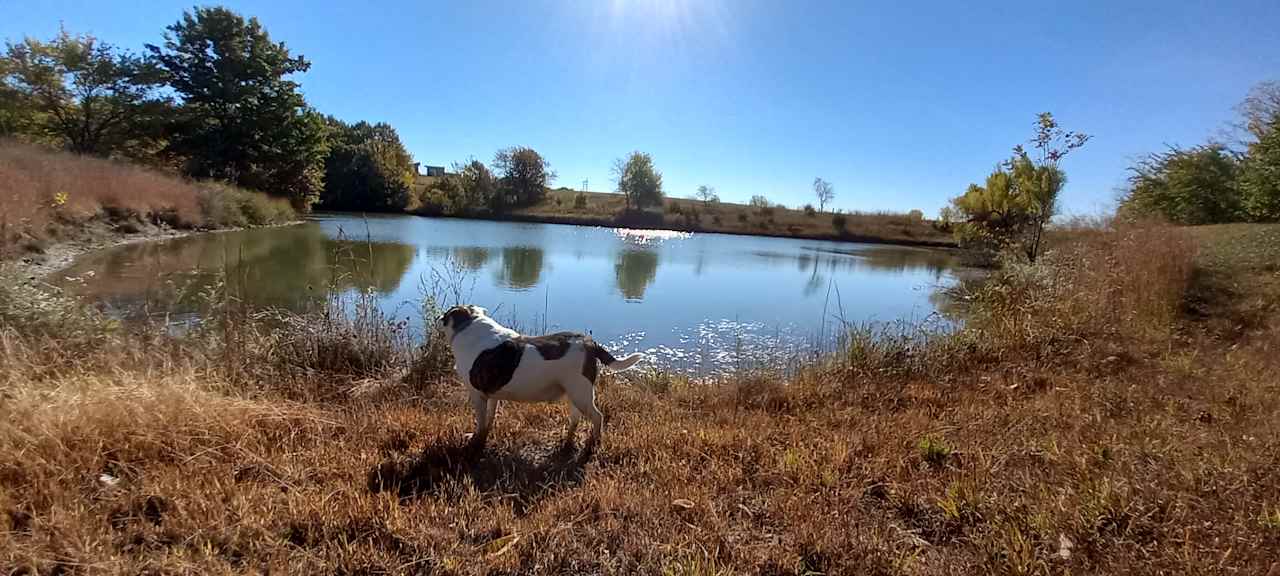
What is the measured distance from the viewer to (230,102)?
86.7 ft

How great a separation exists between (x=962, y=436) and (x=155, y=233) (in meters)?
20.1

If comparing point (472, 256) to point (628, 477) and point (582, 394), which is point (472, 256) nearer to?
point (582, 394)

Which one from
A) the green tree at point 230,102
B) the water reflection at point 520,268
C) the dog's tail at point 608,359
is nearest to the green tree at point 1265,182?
the dog's tail at point 608,359

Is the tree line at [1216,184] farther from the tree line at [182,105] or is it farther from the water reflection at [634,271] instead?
the tree line at [182,105]

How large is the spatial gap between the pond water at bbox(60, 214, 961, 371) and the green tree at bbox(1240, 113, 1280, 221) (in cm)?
628

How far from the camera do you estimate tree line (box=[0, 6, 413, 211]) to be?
81.0ft

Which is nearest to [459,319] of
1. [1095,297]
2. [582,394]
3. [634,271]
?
[582,394]

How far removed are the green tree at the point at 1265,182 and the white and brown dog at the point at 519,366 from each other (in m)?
14.8

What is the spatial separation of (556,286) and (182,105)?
2706 cm

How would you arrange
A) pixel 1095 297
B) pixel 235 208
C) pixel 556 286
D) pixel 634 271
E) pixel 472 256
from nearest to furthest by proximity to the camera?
pixel 1095 297 → pixel 556 286 → pixel 634 271 → pixel 472 256 → pixel 235 208

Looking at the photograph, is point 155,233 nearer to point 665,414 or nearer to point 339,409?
point 339,409

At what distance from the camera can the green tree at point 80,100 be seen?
24219 mm

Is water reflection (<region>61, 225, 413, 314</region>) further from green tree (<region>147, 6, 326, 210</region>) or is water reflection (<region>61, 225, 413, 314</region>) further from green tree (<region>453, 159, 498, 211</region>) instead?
green tree (<region>453, 159, 498, 211</region>)

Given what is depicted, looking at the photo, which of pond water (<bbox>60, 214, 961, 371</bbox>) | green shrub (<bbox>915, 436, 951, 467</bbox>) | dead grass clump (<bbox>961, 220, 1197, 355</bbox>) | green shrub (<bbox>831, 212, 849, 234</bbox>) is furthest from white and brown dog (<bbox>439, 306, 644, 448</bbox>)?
green shrub (<bbox>831, 212, 849, 234</bbox>)
